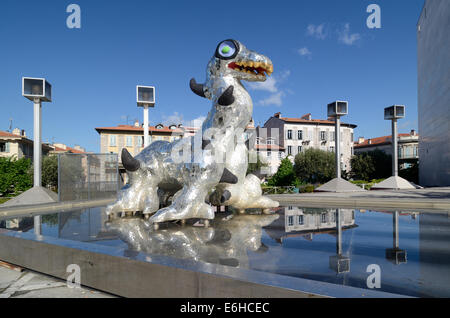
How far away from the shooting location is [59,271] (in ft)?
11.6

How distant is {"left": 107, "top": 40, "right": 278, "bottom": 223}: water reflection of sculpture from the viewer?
5207 mm

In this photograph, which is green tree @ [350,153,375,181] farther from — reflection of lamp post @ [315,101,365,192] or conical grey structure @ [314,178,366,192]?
conical grey structure @ [314,178,366,192]

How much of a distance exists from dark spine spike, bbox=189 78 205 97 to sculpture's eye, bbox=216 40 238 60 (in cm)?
92

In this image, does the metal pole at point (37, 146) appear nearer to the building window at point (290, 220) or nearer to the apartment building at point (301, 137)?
the building window at point (290, 220)

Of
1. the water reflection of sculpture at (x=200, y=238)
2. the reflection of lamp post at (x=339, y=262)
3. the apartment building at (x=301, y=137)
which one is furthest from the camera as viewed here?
the apartment building at (x=301, y=137)

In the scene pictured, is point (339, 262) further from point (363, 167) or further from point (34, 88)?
point (363, 167)

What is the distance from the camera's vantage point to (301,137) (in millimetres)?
42875

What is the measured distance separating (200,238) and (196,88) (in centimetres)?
353

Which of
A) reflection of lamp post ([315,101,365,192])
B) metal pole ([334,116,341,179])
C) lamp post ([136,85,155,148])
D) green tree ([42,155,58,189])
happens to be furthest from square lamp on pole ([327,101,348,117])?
green tree ([42,155,58,189])

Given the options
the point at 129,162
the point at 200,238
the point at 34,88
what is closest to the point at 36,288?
the point at 200,238

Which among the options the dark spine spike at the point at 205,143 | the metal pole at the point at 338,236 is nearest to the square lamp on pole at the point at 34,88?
the dark spine spike at the point at 205,143

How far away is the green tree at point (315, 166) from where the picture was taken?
108ft

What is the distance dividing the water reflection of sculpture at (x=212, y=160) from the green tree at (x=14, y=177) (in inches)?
1010
